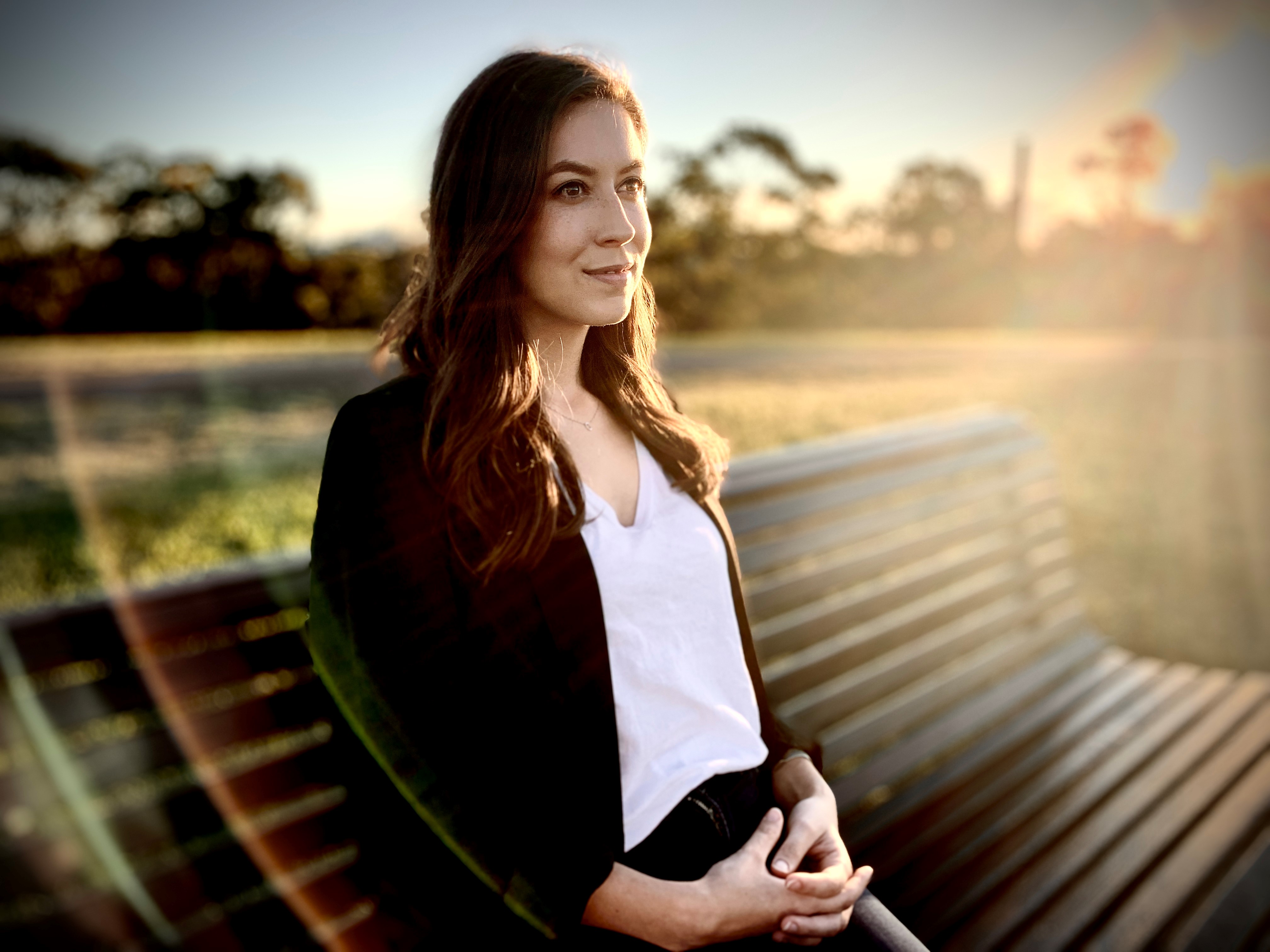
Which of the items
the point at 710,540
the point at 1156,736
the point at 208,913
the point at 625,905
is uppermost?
the point at 710,540

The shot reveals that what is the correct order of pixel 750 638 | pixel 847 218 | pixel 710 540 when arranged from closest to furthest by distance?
pixel 710 540
pixel 750 638
pixel 847 218

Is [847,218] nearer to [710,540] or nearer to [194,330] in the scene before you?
[194,330]

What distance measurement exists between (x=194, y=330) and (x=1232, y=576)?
28.8ft

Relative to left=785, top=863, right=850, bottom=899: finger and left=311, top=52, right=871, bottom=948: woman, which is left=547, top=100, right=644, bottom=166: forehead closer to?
left=311, top=52, right=871, bottom=948: woman

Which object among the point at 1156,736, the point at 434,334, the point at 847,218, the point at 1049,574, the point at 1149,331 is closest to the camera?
the point at 434,334

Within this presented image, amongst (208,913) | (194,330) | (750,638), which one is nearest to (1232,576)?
(750,638)

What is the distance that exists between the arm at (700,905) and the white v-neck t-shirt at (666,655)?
10cm

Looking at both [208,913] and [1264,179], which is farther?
[1264,179]

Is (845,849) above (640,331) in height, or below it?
below

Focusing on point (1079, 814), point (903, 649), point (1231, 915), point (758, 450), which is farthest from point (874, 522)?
point (758, 450)

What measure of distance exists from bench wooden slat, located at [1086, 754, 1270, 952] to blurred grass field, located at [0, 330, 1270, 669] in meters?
2.67

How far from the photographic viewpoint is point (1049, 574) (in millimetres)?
3848

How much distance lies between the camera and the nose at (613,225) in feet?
5.26

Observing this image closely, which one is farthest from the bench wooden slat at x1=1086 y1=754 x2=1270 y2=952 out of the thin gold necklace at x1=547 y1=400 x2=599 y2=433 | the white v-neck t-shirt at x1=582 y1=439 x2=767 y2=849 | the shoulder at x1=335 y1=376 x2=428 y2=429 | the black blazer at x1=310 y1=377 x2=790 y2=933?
the shoulder at x1=335 y1=376 x2=428 y2=429
